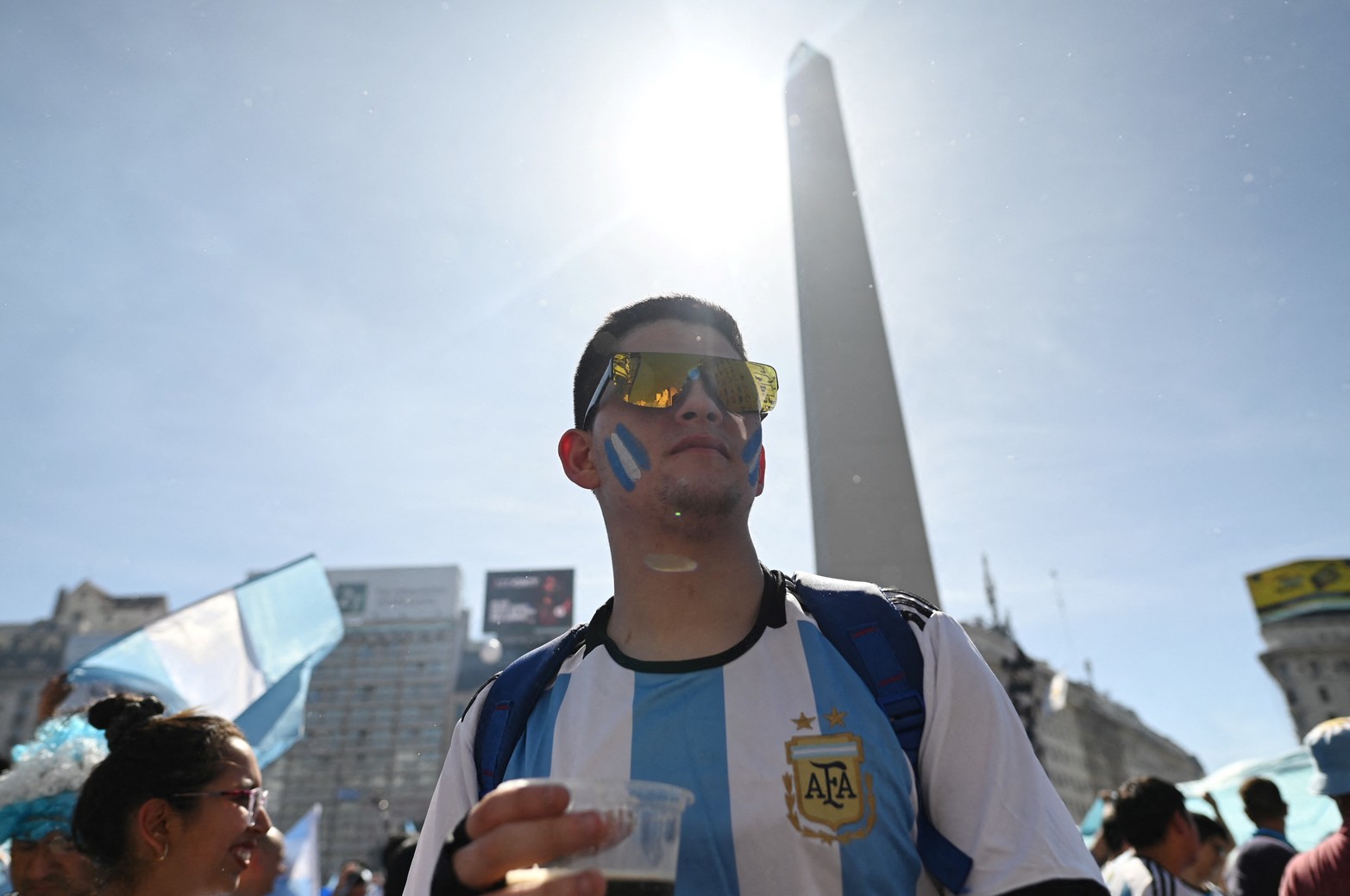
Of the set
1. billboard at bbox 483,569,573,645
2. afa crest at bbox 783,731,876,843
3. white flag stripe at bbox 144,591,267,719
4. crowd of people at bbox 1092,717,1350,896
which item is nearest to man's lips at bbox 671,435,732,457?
afa crest at bbox 783,731,876,843

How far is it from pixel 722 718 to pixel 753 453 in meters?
0.61

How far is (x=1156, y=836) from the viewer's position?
3.94 metres

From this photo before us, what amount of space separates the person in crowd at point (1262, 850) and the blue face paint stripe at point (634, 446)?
473 centimetres

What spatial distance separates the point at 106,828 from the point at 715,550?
1.89m

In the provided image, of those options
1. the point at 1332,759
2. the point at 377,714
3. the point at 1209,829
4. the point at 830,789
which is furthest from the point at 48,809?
the point at 377,714

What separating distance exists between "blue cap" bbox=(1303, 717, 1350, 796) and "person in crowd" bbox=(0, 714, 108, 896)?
4766mm

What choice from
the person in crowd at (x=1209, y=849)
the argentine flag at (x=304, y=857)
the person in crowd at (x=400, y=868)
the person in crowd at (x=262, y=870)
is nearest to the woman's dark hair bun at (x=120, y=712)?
the person in crowd at (x=262, y=870)

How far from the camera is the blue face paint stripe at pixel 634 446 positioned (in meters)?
1.83

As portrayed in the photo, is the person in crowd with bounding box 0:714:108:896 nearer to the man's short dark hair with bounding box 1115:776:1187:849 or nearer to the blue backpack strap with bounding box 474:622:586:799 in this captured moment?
the blue backpack strap with bounding box 474:622:586:799

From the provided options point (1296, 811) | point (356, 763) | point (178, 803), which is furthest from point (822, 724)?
point (356, 763)

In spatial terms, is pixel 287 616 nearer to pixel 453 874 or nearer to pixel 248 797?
pixel 248 797

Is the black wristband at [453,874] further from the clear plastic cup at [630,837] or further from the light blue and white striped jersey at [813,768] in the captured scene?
the light blue and white striped jersey at [813,768]

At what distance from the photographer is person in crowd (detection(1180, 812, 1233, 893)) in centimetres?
489

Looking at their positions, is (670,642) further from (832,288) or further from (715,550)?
(832,288)
